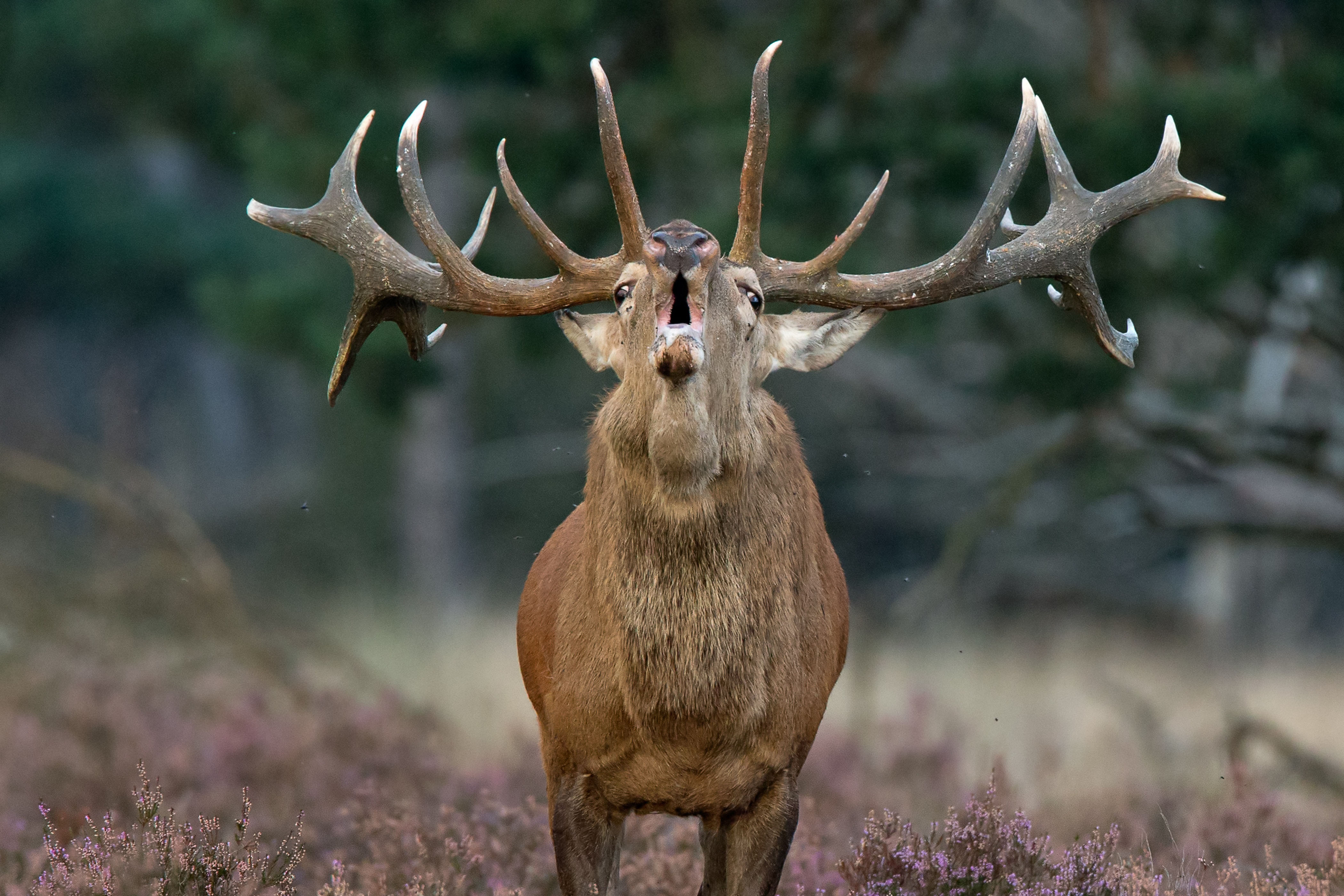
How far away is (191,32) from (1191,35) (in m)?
10.2

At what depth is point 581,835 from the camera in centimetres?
407

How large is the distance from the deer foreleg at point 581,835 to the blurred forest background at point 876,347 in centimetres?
237

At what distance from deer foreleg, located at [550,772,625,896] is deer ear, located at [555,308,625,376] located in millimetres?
1159

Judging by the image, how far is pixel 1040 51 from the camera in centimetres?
1509

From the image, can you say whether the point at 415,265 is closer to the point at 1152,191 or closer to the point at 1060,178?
the point at 1060,178

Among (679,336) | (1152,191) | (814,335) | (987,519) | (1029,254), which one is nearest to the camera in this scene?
(679,336)

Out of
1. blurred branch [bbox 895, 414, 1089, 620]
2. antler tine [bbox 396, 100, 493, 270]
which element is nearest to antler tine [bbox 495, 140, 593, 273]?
antler tine [bbox 396, 100, 493, 270]

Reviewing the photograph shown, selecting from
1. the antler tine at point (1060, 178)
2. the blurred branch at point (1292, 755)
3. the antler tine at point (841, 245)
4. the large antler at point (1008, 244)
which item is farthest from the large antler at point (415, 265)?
the blurred branch at point (1292, 755)

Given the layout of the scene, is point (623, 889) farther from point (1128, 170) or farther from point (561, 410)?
point (561, 410)

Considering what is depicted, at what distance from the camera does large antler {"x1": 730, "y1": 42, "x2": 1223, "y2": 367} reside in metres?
4.32

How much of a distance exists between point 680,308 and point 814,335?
0.82 meters

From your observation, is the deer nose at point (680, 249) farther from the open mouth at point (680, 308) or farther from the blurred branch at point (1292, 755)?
the blurred branch at point (1292, 755)

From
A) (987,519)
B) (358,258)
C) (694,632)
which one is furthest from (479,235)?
(987,519)

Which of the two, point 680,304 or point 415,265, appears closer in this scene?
point 680,304
